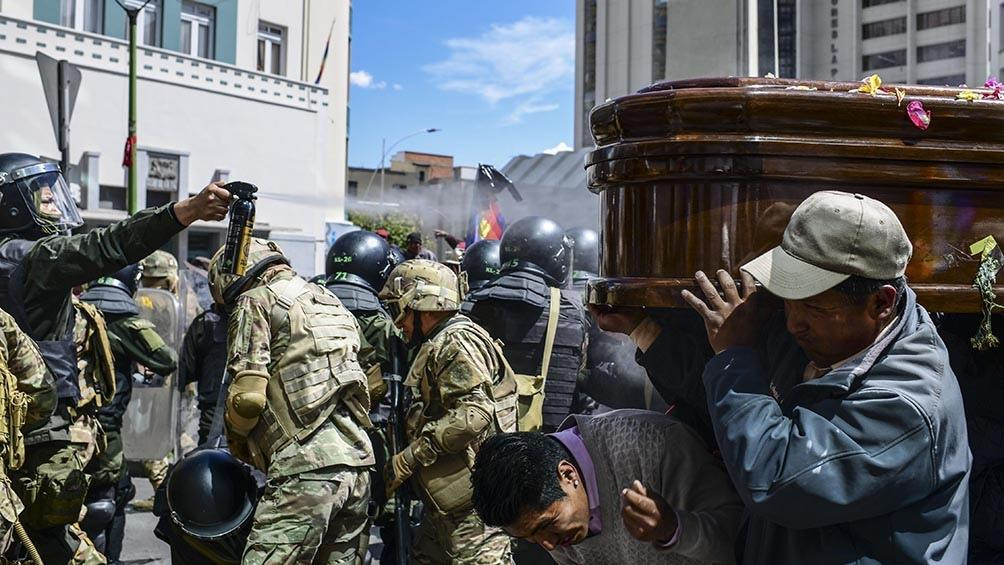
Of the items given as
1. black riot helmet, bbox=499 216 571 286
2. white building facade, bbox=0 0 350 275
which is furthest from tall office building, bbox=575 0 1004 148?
black riot helmet, bbox=499 216 571 286

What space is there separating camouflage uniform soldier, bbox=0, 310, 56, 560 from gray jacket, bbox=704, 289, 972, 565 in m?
2.89

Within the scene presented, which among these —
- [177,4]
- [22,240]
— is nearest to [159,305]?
[22,240]

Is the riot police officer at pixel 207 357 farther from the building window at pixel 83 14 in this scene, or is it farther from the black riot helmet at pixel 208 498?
the building window at pixel 83 14

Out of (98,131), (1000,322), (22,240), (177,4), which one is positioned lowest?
(1000,322)

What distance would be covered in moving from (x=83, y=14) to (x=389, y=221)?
1764 cm

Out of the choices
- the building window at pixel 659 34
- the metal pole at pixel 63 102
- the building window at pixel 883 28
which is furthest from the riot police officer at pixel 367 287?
the building window at pixel 883 28

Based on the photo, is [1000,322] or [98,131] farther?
[98,131]

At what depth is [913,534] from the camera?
178 cm

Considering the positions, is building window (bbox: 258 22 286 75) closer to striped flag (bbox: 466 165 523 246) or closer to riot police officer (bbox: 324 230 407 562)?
striped flag (bbox: 466 165 523 246)

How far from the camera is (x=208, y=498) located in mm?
4023

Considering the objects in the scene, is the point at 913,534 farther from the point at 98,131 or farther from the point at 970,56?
the point at 970,56

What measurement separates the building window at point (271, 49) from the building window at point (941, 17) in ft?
137

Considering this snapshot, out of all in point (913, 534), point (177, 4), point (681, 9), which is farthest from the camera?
point (681, 9)

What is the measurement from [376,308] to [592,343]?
1418 millimetres
